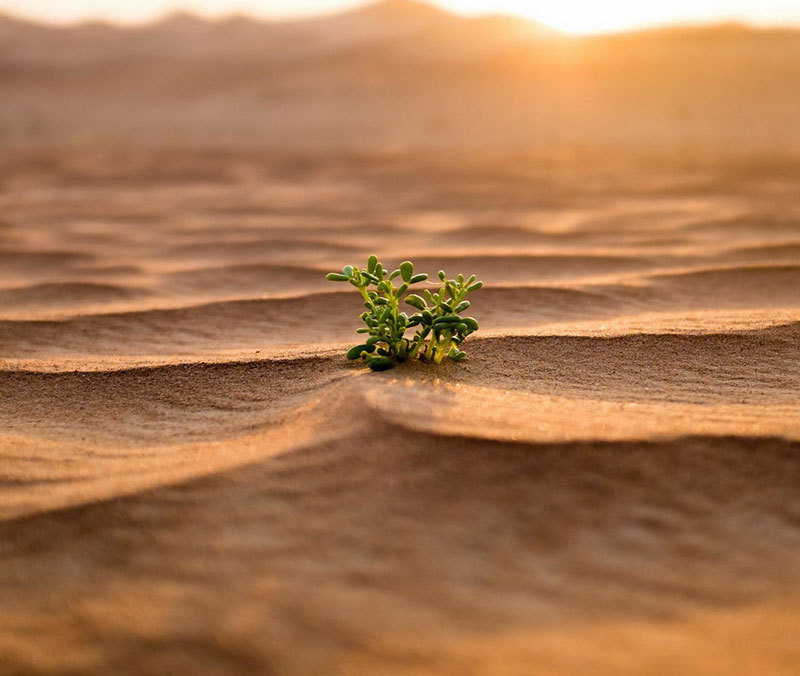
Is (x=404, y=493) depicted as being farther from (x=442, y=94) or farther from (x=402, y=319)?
(x=442, y=94)

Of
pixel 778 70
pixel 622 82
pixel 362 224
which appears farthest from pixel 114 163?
pixel 778 70

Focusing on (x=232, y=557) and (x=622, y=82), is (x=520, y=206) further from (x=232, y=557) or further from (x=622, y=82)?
(x=622, y=82)

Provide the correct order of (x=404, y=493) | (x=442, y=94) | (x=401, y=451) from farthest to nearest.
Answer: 1. (x=442, y=94)
2. (x=401, y=451)
3. (x=404, y=493)

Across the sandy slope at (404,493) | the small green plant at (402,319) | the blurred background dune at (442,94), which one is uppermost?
the blurred background dune at (442,94)

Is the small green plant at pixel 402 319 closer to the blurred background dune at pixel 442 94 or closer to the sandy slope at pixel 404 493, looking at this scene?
the sandy slope at pixel 404 493

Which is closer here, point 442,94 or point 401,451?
point 401,451

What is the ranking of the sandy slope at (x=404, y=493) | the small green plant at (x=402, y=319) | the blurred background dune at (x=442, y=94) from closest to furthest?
the sandy slope at (x=404, y=493), the small green plant at (x=402, y=319), the blurred background dune at (x=442, y=94)

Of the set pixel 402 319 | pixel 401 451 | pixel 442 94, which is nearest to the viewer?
pixel 401 451

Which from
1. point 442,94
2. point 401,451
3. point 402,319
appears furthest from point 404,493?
point 442,94

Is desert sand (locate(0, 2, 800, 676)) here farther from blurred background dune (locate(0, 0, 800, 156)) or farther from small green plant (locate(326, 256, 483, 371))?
blurred background dune (locate(0, 0, 800, 156))

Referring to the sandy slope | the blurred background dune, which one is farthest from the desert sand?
the blurred background dune

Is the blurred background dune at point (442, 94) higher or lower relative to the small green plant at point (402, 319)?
higher

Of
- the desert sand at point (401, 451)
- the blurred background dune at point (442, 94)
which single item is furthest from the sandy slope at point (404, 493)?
the blurred background dune at point (442, 94)

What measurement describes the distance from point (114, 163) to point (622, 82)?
38.2 ft
